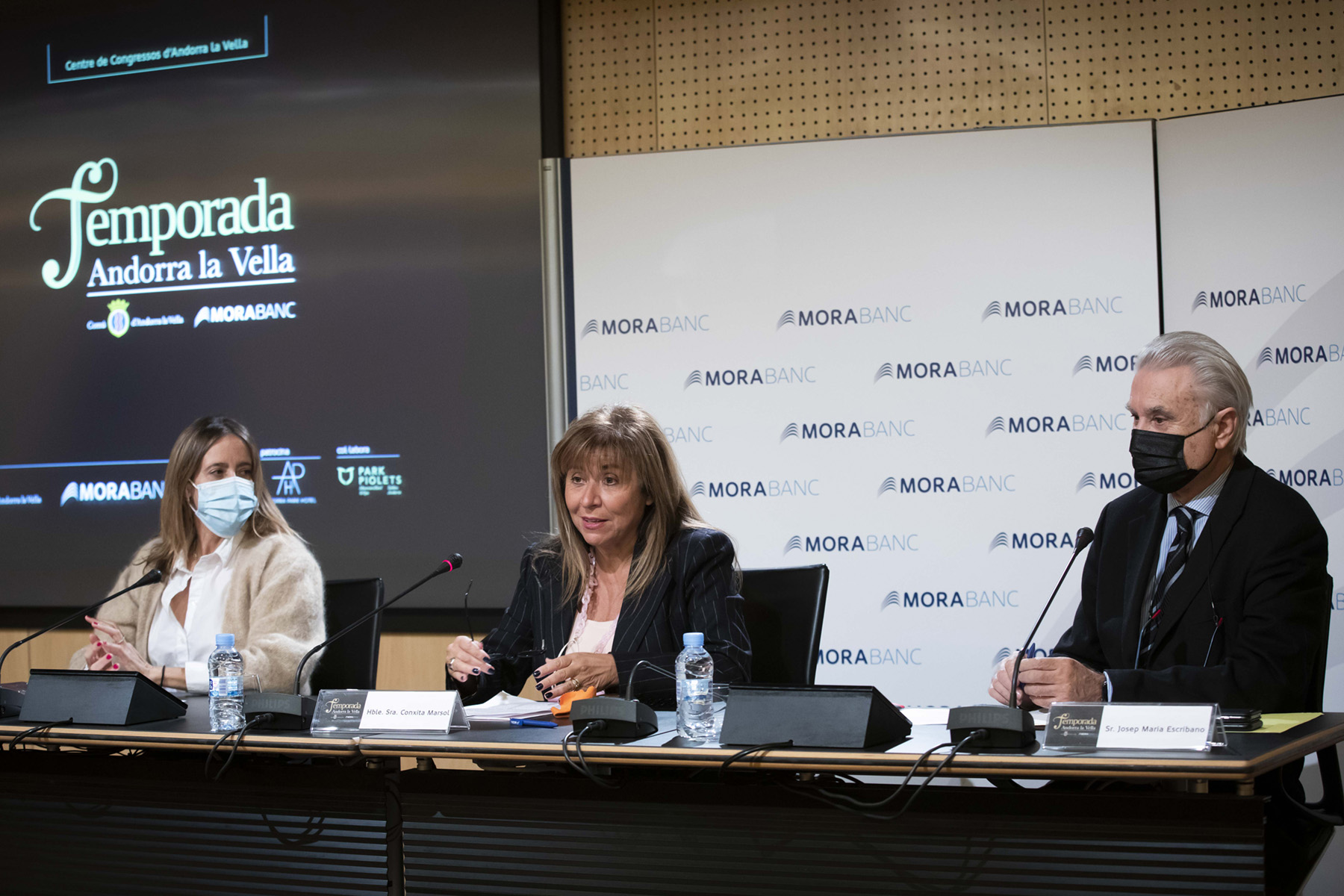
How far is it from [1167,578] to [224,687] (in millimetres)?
1815

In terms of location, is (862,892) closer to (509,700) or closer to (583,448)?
(509,700)

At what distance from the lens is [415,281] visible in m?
4.12

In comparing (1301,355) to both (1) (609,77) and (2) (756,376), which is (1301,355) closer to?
(2) (756,376)

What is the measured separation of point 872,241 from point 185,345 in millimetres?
2561

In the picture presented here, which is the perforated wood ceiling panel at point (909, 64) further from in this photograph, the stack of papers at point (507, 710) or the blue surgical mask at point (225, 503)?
the stack of papers at point (507, 710)

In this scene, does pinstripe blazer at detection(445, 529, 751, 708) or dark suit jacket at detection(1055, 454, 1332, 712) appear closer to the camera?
dark suit jacket at detection(1055, 454, 1332, 712)

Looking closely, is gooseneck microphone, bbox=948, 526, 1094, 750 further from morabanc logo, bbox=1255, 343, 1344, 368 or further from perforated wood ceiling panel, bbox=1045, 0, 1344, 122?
perforated wood ceiling panel, bbox=1045, 0, 1344, 122

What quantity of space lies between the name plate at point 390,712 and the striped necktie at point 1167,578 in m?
1.30

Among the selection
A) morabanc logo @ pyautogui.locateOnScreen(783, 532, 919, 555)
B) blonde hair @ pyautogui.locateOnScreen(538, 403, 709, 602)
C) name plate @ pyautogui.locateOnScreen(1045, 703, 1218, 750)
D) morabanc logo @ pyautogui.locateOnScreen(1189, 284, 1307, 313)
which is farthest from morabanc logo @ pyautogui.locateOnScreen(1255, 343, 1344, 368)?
name plate @ pyautogui.locateOnScreen(1045, 703, 1218, 750)

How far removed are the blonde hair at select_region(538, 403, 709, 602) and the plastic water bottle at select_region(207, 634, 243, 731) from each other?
2.34ft

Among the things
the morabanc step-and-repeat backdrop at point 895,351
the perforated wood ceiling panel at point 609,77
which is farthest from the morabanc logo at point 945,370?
the perforated wood ceiling panel at point 609,77

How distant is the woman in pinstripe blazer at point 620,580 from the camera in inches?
94.5

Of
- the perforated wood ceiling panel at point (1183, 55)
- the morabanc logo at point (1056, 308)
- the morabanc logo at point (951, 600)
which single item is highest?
the perforated wood ceiling panel at point (1183, 55)

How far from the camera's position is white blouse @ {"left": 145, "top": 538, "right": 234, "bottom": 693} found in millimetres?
2867
